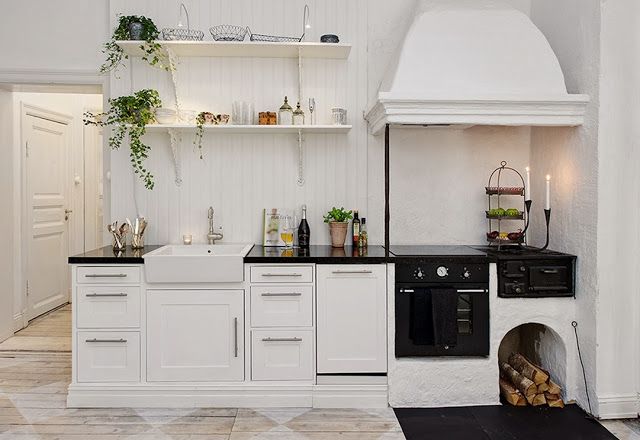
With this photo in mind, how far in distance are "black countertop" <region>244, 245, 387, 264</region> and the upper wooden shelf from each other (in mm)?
1357

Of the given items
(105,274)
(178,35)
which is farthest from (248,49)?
(105,274)

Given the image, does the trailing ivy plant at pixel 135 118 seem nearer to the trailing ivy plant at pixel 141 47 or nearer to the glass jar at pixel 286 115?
the trailing ivy plant at pixel 141 47

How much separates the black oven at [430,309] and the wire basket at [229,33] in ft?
6.02

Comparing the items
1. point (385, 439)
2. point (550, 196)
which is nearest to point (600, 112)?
point (550, 196)

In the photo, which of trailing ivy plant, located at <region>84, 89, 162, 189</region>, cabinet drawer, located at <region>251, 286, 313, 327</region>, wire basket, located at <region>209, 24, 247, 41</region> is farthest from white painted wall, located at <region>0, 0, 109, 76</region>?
cabinet drawer, located at <region>251, 286, 313, 327</region>

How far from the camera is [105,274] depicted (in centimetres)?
315

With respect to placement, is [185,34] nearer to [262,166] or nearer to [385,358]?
[262,166]

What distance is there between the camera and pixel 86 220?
6.26 metres

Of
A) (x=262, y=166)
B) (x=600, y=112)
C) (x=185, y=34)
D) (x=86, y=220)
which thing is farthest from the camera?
(x=86, y=220)

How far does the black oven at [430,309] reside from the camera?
10.4ft

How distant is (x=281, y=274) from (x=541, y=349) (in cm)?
181

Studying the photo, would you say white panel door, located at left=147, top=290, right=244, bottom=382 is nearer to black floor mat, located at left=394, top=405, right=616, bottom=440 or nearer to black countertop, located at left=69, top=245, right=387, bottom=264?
black countertop, located at left=69, top=245, right=387, bottom=264

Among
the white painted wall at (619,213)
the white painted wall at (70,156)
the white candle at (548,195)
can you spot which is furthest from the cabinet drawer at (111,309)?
the white painted wall at (619,213)

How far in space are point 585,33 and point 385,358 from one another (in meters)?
2.24
